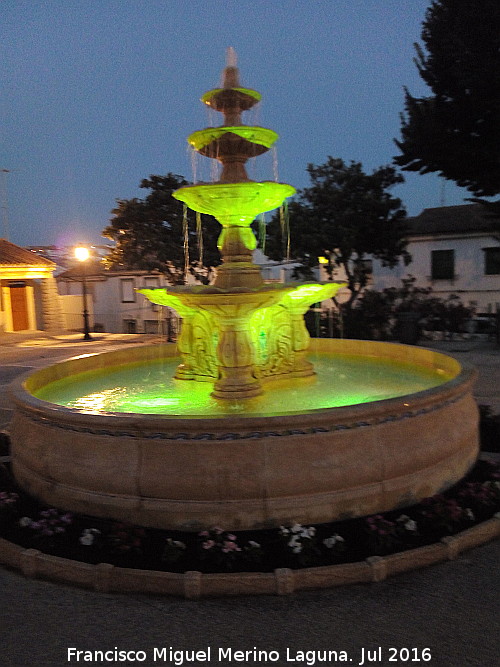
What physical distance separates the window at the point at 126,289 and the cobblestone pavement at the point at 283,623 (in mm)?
31204

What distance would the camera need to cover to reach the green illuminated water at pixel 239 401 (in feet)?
26.3

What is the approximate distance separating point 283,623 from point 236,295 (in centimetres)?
450

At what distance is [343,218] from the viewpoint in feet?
69.6

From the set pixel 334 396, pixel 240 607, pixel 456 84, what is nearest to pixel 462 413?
pixel 334 396

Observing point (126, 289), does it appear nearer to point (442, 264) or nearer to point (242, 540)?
point (442, 264)

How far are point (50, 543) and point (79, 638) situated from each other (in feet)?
3.92

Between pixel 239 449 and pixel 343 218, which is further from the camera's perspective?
pixel 343 218

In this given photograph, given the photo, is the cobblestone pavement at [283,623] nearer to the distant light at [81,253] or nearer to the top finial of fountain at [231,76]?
the top finial of fountain at [231,76]

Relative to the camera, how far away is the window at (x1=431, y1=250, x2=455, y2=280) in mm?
27906

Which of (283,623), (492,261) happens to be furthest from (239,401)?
(492,261)

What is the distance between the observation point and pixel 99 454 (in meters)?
5.39

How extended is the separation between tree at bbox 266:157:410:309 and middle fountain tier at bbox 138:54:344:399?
12088 mm

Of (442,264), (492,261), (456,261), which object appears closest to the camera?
(492,261)

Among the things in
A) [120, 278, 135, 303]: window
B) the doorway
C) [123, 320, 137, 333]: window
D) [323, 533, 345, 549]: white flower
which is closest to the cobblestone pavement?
[323, 533, 345, 549]: white flower
